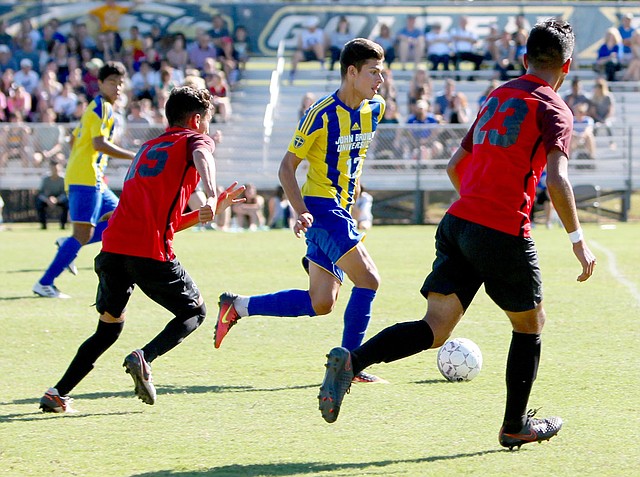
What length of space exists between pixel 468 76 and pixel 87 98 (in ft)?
28.5

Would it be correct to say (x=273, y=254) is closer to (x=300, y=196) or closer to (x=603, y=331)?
(x=603, y=331)

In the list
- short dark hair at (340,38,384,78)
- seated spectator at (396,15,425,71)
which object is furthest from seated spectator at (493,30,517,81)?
short dark hair at (340,38,384,78)

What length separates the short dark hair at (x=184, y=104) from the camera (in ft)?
20.1

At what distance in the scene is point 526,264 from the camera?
508 cm

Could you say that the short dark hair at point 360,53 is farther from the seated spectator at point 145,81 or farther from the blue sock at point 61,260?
the seated spectator at point 145,81

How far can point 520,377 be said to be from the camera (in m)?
5.20

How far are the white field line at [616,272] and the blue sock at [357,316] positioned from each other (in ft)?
14.5

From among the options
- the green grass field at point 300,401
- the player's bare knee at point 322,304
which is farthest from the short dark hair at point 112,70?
the player's bare knee at point 322,304

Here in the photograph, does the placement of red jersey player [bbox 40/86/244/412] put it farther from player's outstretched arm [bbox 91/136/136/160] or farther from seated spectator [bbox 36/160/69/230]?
seated spectator [bbox 36/160/69/230]

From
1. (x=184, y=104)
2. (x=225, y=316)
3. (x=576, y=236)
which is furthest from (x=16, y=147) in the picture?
(x=576, y=236)

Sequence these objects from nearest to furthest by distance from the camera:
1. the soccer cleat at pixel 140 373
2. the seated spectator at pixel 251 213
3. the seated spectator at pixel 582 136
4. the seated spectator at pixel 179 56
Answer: the soccer cleat at pixel 140 373 < the seated spectator at pixel 251 213 < the seated spectator at pixel 582 136 < the seated spectator at pixel 179 56

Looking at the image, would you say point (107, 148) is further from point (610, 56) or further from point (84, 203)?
point (610, 56)

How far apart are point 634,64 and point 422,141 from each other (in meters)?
6.31

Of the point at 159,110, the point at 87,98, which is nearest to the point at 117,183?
the point at 159,110
